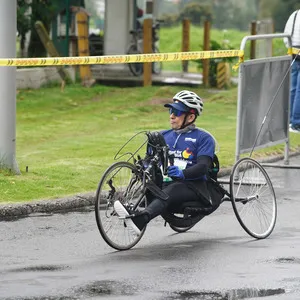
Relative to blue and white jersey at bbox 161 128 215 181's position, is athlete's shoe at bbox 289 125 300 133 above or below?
below

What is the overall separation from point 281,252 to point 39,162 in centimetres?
523

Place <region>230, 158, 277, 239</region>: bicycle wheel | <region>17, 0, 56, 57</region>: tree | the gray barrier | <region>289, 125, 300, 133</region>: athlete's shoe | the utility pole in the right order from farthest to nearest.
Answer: <region>17, 0, 56, 57</region>: tree, <region>289, 125, 300, 133</region>: athlete's shoe, the gray barrier, the utility pole, <region>230, 158, 277, 239</region>: bicycle wheel

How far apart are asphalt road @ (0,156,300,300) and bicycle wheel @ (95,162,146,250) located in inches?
4.7

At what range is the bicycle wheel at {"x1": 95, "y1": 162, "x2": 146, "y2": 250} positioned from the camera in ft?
29.3

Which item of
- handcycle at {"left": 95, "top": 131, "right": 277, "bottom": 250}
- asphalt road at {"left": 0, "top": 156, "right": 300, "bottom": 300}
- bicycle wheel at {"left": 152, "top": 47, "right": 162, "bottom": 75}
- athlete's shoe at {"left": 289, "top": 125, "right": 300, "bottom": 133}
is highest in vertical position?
handcycle at {"left": 95, "top": 131, "right": 277, "bottom": 250}

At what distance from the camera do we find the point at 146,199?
30.0 ft

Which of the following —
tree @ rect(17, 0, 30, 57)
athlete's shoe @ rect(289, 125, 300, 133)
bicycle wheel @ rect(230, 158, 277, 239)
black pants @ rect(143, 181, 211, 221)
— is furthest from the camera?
tree @ rect(17, 0, 30, 57)

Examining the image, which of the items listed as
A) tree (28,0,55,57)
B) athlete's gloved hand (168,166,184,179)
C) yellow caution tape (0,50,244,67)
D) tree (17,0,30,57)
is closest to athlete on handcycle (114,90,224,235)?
athlete's gloved hand (168,166,184,179)

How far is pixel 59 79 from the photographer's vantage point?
81.6ft

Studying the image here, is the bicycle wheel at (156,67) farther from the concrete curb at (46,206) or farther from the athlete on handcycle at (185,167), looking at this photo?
the athlete on handcycle at (185,167)

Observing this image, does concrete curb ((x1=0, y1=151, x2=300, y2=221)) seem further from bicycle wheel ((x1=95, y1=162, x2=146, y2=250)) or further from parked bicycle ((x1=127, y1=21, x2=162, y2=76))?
parked bicycle ((x1=127, y1=21, x2=162, y2=76))

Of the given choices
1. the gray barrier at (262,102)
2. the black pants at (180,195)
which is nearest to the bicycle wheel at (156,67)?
the gray barrier at (262,102)

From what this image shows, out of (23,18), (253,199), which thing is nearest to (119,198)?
(253,199)

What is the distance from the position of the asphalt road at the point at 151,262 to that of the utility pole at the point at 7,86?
56.8 inches
